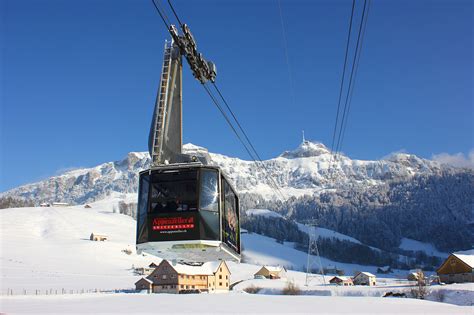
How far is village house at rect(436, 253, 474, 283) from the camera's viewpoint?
58.1 meters

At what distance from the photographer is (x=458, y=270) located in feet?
197

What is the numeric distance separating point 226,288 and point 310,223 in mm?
28466

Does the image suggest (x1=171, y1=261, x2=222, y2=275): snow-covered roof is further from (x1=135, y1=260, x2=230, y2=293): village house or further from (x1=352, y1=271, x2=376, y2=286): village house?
(x1=352, y1=271, x2=376, y2=286): village house

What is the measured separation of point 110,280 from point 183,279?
17.1 m

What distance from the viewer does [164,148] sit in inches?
597

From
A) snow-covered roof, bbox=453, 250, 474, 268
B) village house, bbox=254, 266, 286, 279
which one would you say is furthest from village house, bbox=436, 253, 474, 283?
village house, bbox=254, 266, 286, 279

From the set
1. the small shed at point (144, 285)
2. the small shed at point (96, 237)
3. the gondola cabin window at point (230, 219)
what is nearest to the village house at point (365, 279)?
the small shed at point (144, 285)

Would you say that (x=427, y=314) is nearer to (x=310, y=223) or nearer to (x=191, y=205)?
(x=191, y=205)

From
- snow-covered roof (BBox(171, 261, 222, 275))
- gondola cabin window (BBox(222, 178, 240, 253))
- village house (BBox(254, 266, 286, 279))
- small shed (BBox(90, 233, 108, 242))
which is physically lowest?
village house (BBox(254, 266, 286, 279))

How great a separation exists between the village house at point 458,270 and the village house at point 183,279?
35923 millimetres

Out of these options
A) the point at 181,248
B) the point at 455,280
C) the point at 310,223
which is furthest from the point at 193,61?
the point at 455,280

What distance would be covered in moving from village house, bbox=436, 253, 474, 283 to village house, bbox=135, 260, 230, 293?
35.9 meters

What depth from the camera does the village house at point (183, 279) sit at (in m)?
74.2

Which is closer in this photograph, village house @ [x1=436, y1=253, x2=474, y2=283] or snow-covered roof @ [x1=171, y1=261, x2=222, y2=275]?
village house @ [x1=436, y1=253, x2=474, y2=283]
